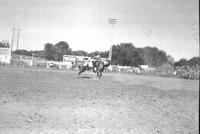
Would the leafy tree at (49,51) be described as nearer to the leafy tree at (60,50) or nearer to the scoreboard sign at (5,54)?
the leafy tree at (60,50)

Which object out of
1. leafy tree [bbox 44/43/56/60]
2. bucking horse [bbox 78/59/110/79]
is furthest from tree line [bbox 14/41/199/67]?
bucking horse [bbox 78/59/110/79]

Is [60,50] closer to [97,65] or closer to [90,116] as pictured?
[97,65]

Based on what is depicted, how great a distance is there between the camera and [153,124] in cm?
599

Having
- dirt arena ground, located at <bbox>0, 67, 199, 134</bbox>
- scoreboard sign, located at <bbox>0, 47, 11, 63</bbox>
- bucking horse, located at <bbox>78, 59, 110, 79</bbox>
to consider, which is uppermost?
scoreboard sign, located at <bbox>0, 47, 11, 63</bbox>

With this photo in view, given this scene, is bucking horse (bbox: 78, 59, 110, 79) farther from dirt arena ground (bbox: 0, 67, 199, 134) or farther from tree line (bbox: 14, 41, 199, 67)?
tree line (bbox: 14, 41, 199, 67)

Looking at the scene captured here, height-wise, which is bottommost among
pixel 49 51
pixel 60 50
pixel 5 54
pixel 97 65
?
pixel 97 65

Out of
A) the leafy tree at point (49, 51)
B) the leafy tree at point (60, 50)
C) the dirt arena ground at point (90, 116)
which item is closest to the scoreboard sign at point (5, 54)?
the leafy tree at point (49, 51)

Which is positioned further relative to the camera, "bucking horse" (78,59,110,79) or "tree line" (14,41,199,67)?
"tree line" (14,41,199,67)

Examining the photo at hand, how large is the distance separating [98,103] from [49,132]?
2912 millimetres

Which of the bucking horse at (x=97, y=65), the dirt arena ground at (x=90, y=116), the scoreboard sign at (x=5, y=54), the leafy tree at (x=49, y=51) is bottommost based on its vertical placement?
the dirt arena ground at (x=90, y=116)

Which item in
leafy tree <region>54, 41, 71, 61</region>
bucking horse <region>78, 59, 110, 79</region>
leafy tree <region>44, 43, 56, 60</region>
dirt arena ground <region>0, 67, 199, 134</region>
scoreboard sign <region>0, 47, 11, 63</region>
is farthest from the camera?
leafy tree <region>54, 41, 71, 61</region>

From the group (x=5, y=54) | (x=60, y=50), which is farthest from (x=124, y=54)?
(x=5, y=54)

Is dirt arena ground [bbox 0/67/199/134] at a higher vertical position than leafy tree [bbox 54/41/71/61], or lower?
lower

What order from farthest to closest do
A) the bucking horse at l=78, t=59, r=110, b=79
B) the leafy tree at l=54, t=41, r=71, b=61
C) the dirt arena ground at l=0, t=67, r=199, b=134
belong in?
the leafy tree at l=54, t=41, r=71, b=61
the bucking horse at l=78, t=59, r=110, b=79
the dirt arena ground at l=0, t=67, r=199, b=134
